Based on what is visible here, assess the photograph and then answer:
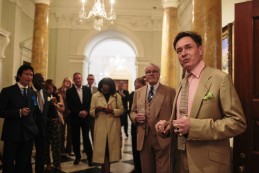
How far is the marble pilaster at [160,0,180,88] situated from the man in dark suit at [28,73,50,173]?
456 cm

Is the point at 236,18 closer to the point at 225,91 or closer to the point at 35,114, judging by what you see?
the point at 225,91

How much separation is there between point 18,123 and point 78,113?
188cm

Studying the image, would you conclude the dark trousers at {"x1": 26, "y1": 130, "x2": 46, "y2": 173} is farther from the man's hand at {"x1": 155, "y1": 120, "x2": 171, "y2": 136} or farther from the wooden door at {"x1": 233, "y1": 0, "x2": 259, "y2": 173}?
the wooden door at {"x1": 233, "y1": 0, "x2": 259, "y2": 173}

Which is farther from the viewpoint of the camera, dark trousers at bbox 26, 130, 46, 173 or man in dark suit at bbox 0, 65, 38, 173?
dark trousers at bbox 26, 130, 46, 173

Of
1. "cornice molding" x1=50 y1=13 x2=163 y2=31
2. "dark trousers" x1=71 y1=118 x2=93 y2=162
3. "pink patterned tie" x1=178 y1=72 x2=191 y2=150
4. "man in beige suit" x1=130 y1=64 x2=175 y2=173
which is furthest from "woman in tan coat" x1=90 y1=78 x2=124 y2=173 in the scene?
"cornice molding" x1=50 y1=13 x2=163 y2=31

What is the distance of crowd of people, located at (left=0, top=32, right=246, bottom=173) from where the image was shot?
1.67 meters

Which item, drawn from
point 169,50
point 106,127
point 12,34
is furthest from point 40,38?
point 106,127

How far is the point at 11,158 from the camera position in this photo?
137 inches

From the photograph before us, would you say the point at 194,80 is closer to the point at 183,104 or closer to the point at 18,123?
the point at 183,104

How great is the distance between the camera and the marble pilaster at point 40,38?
26.1 ft

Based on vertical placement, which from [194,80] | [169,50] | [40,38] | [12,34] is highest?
[12,34]

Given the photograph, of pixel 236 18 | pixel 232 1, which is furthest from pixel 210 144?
pixel 232 1

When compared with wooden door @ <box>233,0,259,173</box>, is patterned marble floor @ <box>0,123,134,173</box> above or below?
below

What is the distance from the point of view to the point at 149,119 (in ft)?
11.1
